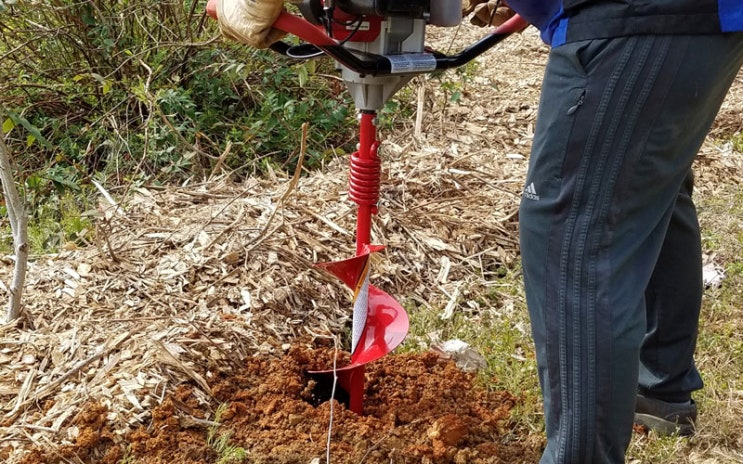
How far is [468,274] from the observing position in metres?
3.42

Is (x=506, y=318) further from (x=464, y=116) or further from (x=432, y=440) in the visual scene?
(x=464, y=116)

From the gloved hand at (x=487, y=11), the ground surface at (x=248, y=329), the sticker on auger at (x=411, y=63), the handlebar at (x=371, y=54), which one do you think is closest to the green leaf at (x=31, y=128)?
the ground surface at (x=248, y=329)

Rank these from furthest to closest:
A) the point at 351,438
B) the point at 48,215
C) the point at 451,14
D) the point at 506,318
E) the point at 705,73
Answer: the point at 48,215, the point at 506,318, the point at 351,438, the point at 451,14, the point at 705,73

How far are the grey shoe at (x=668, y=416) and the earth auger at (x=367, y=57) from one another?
786 millimetres

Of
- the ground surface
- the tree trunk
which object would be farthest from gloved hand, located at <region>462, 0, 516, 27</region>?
the tree trunk

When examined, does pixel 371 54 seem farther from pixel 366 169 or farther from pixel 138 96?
pixel 138 96

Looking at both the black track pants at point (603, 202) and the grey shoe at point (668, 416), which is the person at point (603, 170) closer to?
the black track pants at point (603, 202)

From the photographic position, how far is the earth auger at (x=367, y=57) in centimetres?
183

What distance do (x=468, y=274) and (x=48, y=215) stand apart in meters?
2.26

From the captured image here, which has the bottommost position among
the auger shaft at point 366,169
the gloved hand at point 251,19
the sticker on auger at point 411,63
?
the auger shaft at point 366,169

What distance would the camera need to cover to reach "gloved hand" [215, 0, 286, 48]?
168 centimetres

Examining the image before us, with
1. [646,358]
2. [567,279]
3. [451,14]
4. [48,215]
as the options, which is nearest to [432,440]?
[646,358]

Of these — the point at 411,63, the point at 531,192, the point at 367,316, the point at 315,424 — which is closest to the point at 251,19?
the point at 411,63

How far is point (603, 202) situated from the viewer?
1.55 meters
